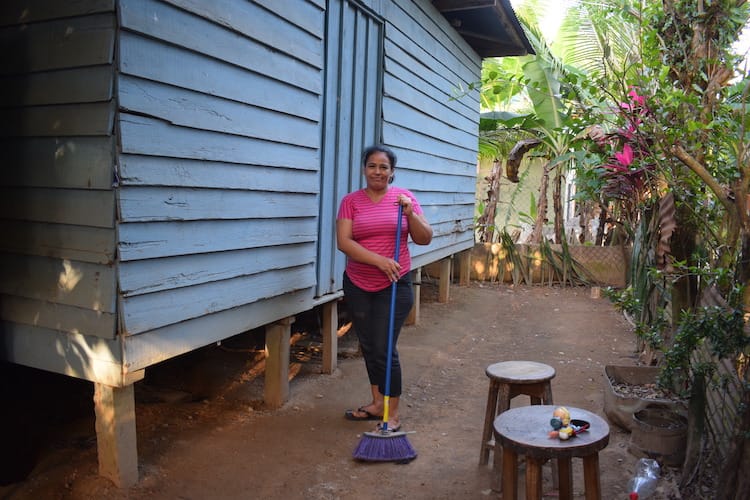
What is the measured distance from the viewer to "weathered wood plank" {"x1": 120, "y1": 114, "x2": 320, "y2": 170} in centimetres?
301

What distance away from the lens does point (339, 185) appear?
531 cm

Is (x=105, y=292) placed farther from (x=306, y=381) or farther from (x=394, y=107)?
(x=394, y=107)

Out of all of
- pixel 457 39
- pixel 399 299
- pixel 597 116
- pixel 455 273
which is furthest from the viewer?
pixel 455 273

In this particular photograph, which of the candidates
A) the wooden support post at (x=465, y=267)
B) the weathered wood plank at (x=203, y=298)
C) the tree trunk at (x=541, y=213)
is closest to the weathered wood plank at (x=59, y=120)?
the weathered wood plank at (x=203, y=298)

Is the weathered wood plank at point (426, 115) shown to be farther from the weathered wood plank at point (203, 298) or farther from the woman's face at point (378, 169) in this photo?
the weathered wood plank at point (203, 298)

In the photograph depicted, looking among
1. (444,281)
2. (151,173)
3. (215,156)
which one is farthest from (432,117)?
(151,173)

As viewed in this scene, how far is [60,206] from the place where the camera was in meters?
3.14

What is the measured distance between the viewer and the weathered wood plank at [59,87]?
291 cm

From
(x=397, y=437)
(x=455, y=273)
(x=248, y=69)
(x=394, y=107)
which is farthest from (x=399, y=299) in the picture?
(x=455, y=273)

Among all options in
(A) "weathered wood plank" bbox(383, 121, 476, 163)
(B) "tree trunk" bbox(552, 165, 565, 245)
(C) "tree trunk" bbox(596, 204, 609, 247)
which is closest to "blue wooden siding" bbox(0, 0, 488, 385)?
(A) "weathered wood plank" bbox(383, 121, 476, 163)

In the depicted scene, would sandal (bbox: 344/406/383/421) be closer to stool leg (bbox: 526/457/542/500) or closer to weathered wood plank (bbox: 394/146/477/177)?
stool leg (bbox: 526/457/542/500)

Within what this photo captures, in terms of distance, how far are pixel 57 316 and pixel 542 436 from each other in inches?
97.3

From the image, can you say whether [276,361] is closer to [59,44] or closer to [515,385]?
[515,385]

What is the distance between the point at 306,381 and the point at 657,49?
361 centimetres
